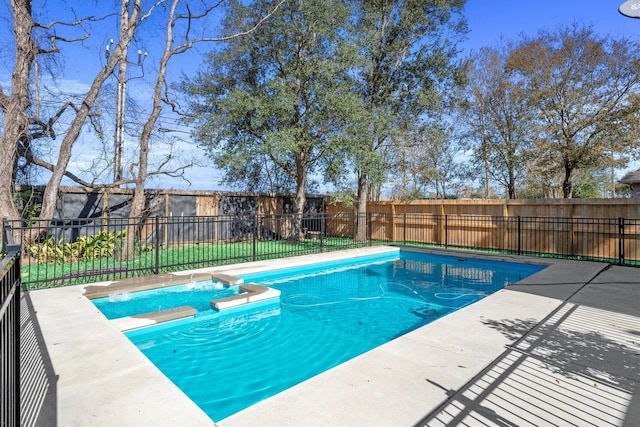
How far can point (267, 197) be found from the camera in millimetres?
13344

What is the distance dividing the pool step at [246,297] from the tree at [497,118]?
11.4 meters

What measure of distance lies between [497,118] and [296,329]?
1341cm

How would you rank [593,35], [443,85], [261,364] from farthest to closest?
[443,85] → [593,35] → [261,364]

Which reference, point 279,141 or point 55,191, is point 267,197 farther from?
point 55,191

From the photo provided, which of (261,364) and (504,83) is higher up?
(504,83)

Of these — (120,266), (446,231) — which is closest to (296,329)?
(120,266)

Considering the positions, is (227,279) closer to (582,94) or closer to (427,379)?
(427,379)

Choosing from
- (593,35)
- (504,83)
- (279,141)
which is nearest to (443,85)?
(504,83)

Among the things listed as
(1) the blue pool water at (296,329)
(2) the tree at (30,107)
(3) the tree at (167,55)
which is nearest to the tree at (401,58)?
(3) the tree at (167,55)

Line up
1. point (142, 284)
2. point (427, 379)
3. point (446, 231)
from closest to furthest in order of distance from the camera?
point (427, 379) < point (142, 284) < point (446, 231)

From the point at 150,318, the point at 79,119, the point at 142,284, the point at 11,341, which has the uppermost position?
the point at 79,119

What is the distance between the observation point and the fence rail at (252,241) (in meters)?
6.95

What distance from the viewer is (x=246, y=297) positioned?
206 inches

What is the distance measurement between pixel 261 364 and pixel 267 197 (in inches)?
400
